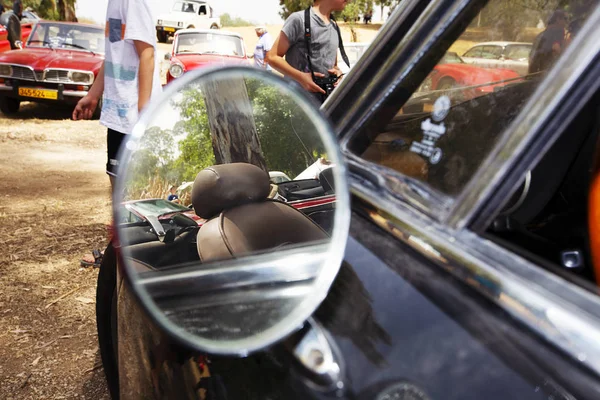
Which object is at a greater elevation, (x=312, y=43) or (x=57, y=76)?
(x=312, y=43)

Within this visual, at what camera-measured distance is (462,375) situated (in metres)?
0.84

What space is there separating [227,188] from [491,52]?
2.17 ft

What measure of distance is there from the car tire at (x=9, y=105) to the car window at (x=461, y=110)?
37.4 ft

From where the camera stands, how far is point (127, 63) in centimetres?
356

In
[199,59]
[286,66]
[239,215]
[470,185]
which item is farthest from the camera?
[199,59]

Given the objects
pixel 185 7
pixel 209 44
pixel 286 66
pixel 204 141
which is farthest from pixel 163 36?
pixel 204 141

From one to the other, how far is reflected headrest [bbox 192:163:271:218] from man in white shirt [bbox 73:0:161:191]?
237 cm

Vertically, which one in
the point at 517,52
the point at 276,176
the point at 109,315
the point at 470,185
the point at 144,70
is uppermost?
the point at 517,52

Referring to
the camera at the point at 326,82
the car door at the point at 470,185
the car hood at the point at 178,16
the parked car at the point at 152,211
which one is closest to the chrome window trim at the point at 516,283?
the car door at the point at 470,185

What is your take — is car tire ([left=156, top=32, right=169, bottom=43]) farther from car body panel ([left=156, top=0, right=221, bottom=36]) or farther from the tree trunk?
the tree trunk

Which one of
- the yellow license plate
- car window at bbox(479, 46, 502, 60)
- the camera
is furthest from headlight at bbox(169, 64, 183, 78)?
car window at bbox(479, 46, 502, 60)

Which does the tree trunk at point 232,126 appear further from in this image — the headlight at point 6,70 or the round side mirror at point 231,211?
the headlight at point 6,70

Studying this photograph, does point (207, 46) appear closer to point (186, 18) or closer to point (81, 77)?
point (81, 77)

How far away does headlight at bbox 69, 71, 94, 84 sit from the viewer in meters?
10.3
